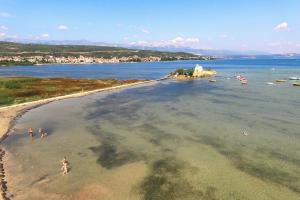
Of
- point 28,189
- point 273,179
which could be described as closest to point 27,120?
point 28,189

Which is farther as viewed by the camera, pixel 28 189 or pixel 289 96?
pixel 289 96

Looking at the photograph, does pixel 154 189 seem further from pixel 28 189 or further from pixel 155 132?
pixel 155 132

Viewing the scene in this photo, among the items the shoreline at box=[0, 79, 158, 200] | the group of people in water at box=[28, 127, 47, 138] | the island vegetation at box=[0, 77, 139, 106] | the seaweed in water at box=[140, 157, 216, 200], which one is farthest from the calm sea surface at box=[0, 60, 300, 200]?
the island vegetation at box=[0, 77, 139, 106]

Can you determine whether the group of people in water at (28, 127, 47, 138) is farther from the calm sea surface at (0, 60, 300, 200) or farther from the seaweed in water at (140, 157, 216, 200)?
the seaweed in water at (140, 157, 216, 200)

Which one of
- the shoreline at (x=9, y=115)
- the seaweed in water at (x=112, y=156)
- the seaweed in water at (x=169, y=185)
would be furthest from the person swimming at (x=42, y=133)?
the seaweed in water at (x=169, y=185)

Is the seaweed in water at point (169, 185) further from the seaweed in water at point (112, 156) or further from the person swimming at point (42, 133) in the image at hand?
the person swimming at point (42, 133)

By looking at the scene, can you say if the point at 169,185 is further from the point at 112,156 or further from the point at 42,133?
the point at 42,133
